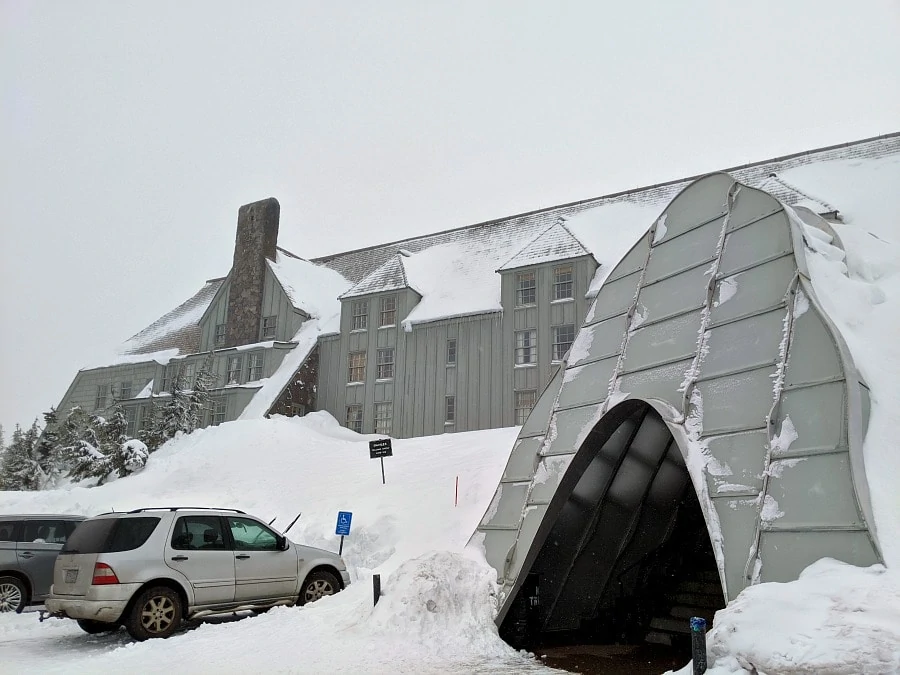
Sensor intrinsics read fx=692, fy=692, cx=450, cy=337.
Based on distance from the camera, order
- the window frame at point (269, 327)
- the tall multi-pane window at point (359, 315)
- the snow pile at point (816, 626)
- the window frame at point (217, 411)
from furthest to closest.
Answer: the window frame at point (269, 327), the window frame at point (217, 411), the tall multi-pane window at point (359, 315), the snow pile at point (816, 626)

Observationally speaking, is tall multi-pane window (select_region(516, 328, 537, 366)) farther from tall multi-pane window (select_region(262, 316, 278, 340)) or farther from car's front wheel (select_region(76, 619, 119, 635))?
car's front wheel (select_region(76, 619, 119, 635))

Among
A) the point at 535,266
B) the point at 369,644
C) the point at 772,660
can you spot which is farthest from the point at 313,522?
the point at 535,266

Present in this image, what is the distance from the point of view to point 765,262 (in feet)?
28.8

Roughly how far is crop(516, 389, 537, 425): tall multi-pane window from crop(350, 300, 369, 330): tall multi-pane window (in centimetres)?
A: 840

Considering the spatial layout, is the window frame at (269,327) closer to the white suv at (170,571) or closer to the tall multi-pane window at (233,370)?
the tall multi-pane window at (233,370)

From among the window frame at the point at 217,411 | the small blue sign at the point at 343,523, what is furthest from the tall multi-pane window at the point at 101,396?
the small blue sign at the point at 343,523

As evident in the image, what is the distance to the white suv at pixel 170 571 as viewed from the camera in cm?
900

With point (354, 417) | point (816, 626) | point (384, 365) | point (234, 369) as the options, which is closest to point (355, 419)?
point (354, 417)

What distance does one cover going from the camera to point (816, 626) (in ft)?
17.1

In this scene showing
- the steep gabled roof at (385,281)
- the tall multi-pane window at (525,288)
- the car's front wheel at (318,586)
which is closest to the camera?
the car's front wheel at (318,586)

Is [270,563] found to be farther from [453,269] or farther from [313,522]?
[453,269]

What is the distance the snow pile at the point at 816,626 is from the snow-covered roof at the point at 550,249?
852 inches

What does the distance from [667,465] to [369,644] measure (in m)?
5.83

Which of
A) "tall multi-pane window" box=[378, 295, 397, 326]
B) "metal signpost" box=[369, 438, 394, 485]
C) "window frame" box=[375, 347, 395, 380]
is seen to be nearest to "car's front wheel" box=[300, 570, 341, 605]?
"metal signpost" box=[369, 438, 394, 485]
